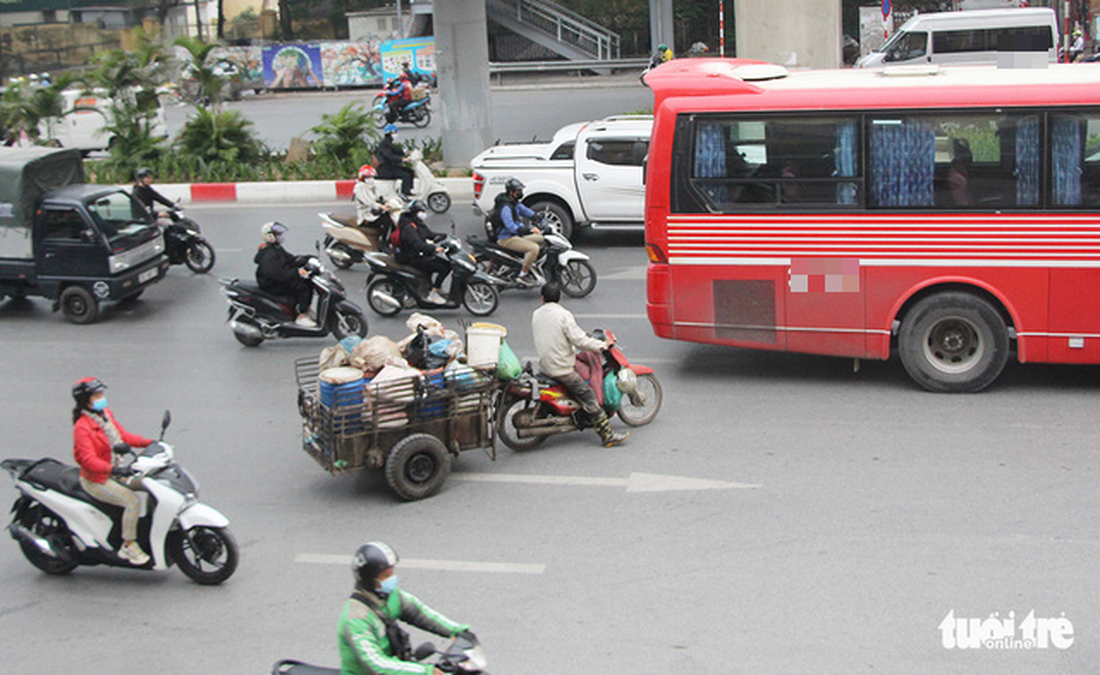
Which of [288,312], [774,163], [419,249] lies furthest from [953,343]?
[288,312]

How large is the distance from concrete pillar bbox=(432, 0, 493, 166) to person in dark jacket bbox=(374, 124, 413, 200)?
A: 145 inches

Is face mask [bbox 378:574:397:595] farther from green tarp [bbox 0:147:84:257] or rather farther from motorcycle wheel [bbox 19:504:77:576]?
green tarp [bbox 0:147:84:257]

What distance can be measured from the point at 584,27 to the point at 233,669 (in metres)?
36.0

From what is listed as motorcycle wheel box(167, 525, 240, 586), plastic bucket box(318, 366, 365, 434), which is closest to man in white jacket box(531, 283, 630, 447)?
plastic bucket box(318, 366, 365, 434)


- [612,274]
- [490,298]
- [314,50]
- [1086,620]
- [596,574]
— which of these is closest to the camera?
[1086,620]

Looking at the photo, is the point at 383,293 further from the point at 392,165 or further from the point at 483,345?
the point at 392,165

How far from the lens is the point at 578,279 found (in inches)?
549

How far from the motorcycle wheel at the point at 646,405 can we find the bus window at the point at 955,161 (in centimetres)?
250

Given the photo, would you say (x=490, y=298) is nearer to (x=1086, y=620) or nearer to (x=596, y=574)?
(x=596, y=574)

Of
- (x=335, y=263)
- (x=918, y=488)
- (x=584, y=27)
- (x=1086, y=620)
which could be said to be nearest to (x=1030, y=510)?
(x=918, y=488)

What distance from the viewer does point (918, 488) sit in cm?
819

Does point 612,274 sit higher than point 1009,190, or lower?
lower

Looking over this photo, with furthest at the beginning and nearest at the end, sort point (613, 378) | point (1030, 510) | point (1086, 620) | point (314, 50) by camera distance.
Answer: point (314, 50), point (613, 378), point (1030, 510), point (1086, 620)

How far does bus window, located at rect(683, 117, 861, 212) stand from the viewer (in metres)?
10.2
